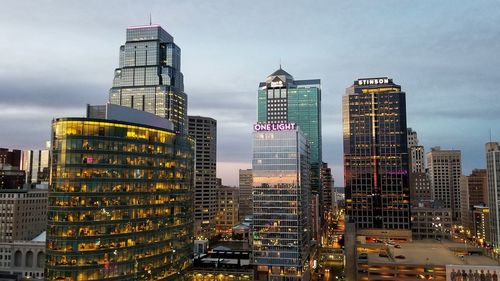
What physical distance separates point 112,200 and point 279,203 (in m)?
88.7

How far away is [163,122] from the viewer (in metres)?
143

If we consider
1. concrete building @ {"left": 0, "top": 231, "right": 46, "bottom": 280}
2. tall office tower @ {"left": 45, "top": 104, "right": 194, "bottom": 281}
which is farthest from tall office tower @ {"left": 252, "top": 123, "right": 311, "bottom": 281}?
concrete building @ {"left": 0, "top": 231, "right": 46, "bottom": 280}

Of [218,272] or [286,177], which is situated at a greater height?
[286,177]

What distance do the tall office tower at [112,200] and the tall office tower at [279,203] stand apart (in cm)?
5459

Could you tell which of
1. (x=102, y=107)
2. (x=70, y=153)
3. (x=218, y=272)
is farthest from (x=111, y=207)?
(x=218, y=272)

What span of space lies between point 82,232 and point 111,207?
9633 mm

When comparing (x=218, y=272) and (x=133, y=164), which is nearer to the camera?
(x=133, y=164)

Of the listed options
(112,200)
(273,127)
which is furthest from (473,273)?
(273,127)

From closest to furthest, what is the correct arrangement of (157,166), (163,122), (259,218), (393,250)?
(157,166)
(163,122)
(259,218)
(393,250)

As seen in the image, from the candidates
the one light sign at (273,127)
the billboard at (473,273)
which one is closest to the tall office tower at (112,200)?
the one light sign at (273,127)

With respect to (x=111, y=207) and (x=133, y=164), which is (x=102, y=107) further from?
(x=111, y=207)

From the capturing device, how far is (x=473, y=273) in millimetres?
109500

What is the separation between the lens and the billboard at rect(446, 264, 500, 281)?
4232 inches

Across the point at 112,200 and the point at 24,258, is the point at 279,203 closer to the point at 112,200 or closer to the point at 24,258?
the point at 112,200
